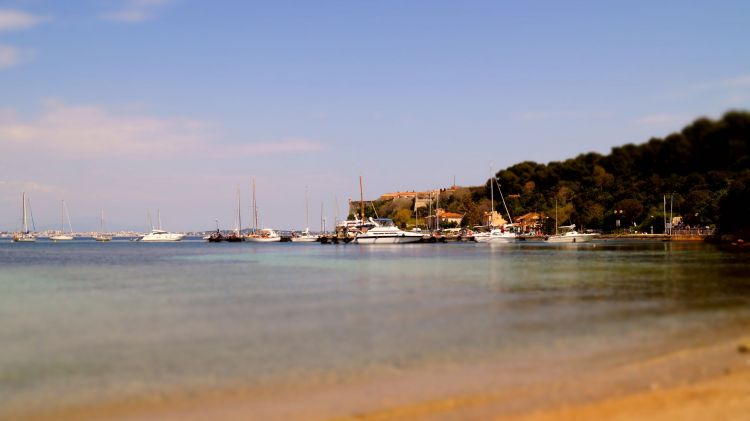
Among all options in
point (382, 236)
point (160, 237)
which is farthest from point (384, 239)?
point (160, 237)

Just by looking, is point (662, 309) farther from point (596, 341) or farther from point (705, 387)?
point (705, 387)

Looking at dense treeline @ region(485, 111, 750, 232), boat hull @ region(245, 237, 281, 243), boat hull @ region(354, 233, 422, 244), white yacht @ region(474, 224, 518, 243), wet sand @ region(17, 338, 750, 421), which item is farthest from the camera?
boat hull @ region(245, 237, 281, 243)

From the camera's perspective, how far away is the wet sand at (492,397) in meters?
7.77

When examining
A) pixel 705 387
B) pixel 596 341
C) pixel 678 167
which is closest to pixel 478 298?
pixel 596 341

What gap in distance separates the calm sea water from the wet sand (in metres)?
0.73

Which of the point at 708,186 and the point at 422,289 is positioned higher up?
the point at 708,186

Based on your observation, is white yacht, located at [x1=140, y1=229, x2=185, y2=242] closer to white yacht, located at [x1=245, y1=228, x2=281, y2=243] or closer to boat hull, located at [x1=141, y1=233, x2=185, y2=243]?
boat hull, located at [x1=141, y1=233, x2=185, y2=243]

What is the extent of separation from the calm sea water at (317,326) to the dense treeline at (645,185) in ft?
72.1

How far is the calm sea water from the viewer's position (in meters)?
11.1

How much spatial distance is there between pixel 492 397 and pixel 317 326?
7952 mm

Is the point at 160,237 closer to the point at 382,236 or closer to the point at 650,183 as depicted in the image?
the point at 382,236

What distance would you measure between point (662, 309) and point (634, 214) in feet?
304

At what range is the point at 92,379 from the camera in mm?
10695

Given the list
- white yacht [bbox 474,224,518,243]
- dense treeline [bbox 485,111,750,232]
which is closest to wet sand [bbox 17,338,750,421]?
dense treeline [bbox 485,111,750,232]
